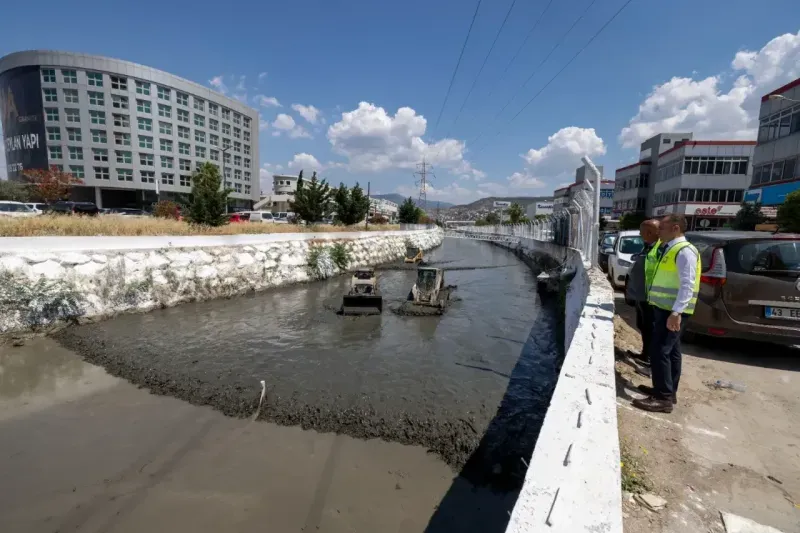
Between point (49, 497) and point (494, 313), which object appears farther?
point (494, 313)

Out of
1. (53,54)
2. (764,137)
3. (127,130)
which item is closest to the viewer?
(764,137)

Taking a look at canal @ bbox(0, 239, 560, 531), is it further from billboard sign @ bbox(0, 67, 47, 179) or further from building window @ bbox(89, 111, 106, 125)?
billboard sign @ bbox(0, 67, 47, 179)

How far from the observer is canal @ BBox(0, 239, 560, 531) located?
506 centimetres

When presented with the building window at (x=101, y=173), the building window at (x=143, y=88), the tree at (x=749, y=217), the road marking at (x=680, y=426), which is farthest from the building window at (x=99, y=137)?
the tree at (x=749, y=217)

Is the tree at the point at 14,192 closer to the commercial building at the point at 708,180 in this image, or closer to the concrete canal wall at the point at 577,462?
the concrete canal wall at the point at 577,462

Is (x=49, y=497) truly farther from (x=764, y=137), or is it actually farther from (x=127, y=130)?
(x=127, y=130)

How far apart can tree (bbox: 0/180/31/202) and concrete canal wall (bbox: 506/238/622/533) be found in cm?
5414

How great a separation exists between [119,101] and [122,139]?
16.6ft

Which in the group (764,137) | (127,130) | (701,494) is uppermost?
(127,130)

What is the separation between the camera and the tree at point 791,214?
19.4 m

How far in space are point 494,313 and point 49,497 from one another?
12.2 metres

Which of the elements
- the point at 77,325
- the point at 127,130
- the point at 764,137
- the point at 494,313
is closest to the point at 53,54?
the point at 127,130

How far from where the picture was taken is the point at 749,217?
91.2 feet

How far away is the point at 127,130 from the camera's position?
52.2 m
